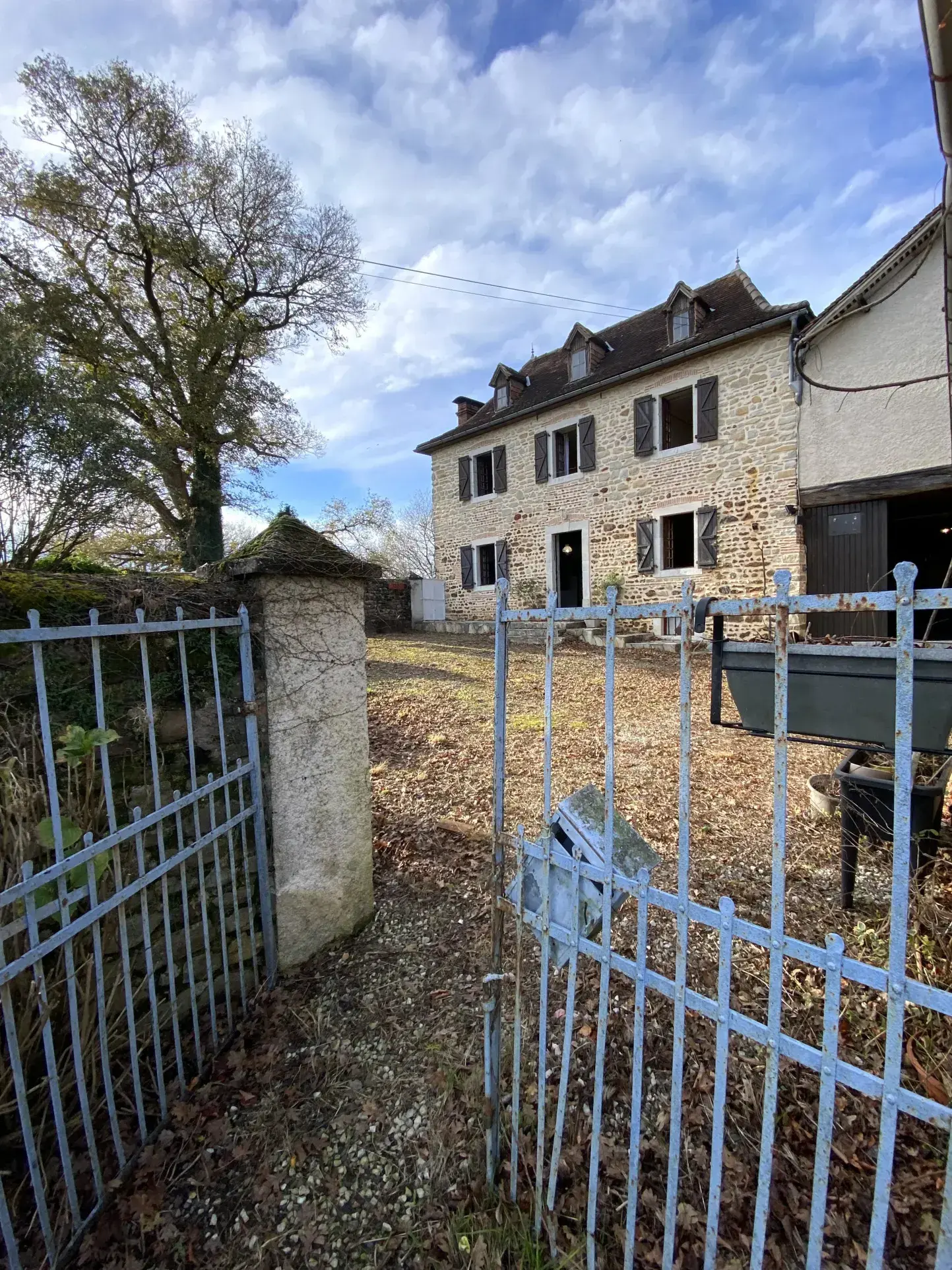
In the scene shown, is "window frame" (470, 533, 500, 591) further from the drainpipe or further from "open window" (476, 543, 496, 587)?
the drainpipe

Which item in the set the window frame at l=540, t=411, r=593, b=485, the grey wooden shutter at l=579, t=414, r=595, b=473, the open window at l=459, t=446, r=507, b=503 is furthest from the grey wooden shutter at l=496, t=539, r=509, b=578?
the grey wooden shutter at l=579, t=414, r=595, b=473

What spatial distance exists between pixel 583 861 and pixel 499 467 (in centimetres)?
1377

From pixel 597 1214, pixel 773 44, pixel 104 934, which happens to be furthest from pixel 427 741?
pixel 773 44

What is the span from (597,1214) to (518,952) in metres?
0.67

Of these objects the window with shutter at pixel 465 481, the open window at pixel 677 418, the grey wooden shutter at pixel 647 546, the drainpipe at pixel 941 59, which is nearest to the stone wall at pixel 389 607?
the window with shutter at pixel 465 481

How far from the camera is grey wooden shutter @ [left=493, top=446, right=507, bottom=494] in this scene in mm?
14117

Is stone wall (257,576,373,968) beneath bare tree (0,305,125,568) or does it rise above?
beneath

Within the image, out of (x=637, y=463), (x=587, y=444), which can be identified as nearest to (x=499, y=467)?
(x=587, y=444)

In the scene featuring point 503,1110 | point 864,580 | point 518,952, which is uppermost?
point 864,580

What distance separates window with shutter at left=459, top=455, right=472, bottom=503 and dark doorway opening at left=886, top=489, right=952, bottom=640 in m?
9.52

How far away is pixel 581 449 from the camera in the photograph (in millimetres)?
12531

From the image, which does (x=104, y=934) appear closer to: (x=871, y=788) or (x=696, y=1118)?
(x=696, y=1118)

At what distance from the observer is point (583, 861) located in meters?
1.29

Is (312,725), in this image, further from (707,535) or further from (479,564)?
(479,564)
